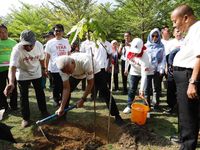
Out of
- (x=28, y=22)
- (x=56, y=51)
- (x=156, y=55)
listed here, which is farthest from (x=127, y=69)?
(x=28, y=22)

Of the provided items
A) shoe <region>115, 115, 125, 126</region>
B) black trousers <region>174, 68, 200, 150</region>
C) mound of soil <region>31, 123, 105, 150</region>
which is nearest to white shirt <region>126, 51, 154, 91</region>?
shoe <region>115, 115, 125, 126</region>

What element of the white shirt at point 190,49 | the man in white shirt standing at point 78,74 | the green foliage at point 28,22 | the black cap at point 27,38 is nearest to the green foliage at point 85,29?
the man in white shirt standing at point 78,74

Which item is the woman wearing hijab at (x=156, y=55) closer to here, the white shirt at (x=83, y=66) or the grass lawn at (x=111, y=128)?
the grass lawn at (x=111, y=128)

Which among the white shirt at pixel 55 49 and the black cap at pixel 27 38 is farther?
the white shirt at pixel 55 49

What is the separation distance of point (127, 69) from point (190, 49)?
11.9ft

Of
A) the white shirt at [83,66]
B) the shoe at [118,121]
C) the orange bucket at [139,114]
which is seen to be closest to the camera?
the white shirt at [83,66]

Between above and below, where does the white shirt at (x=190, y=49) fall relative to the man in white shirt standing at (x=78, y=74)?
above

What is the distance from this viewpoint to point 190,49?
300 cm

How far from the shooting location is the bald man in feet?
9.57

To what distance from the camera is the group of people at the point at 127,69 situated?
10.2ft

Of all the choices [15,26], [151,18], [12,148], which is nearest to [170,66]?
[12,148]

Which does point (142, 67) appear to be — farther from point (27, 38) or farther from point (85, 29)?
point (27, 38)

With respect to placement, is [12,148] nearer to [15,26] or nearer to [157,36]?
[157,36]

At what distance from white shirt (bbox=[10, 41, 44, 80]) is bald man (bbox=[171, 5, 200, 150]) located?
2.95 m
